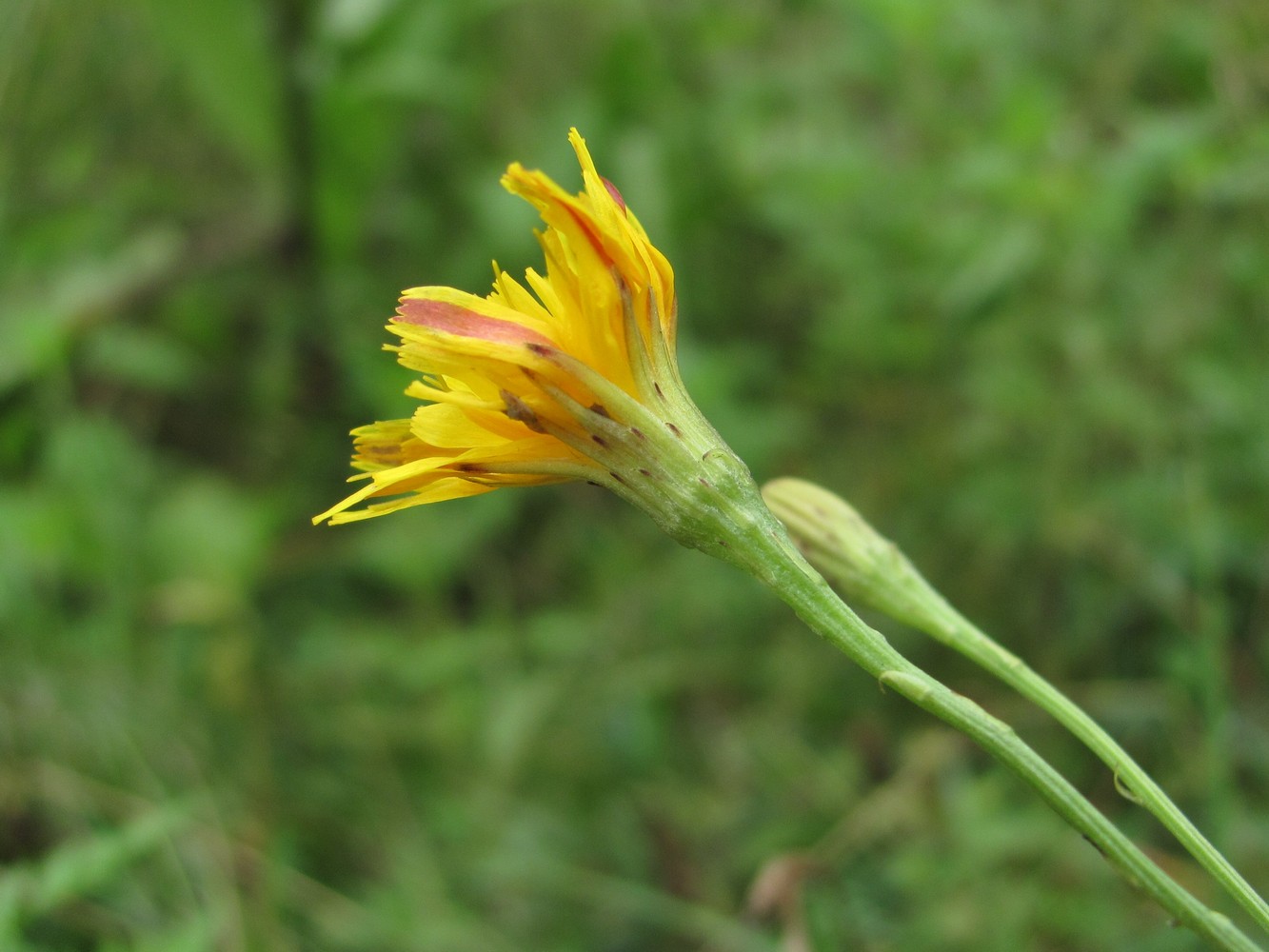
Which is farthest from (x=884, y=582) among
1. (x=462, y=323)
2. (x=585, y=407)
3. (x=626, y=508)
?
→ (x=626, y=508)

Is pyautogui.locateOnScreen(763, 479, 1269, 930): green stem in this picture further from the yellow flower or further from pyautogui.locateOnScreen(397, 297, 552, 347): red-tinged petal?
pyautogui.locateOnScreen(397, 297, 552, 347): red-tinged petal

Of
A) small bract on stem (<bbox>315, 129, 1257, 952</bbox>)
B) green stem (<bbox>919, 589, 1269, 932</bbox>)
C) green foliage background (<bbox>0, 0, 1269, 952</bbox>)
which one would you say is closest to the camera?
green stem (<bbox>919, 589, 1269, 932</bbox>)

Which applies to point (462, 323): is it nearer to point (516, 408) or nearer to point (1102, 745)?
point (516, 408)

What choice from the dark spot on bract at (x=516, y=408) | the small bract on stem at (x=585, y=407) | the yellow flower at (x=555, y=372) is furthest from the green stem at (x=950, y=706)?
the dark spot on bract at (x=516, y=408)

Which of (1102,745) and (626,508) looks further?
(626,508)

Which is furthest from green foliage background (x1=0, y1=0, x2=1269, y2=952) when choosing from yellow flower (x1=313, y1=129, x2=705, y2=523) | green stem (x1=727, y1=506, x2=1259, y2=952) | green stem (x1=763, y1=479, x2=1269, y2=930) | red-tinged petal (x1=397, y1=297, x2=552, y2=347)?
red-tinged petal (x1=397, y1=297, x2=552, y2=347)

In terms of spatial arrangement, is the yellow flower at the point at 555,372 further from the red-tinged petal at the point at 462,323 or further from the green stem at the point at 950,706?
the green stem at the point at 950,706
